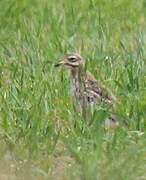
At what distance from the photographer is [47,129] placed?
8820 millimetres

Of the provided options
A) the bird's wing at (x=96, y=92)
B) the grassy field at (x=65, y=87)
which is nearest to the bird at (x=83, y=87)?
the bird's wing at (x=96, y=92)

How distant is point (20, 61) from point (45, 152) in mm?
2895

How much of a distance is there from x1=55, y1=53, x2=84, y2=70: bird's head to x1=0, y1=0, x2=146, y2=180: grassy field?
0.16 metres

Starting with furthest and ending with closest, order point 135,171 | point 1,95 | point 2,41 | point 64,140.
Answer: point 2,41, point 1,95, point 64,140, point 135,171

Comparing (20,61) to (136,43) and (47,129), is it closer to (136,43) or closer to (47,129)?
(136,43)

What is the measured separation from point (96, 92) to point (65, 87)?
0.41m

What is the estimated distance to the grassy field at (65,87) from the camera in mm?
8227

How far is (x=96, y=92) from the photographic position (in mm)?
9984

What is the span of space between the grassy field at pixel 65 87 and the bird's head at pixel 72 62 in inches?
6.2

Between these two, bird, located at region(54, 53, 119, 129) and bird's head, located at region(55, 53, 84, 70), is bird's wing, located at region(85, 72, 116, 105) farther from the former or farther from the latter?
bird's head, located at region(55, 53, 84, 70)

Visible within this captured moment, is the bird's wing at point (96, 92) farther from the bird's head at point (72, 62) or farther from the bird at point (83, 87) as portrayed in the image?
the bird's head at point (72, 62)

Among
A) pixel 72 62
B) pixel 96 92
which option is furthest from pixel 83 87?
pixel 72 62

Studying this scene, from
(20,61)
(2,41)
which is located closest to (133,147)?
(20,61)

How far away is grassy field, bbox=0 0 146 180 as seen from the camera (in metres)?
8.23
